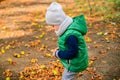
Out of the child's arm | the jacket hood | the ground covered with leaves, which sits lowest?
the ground covered with leaves

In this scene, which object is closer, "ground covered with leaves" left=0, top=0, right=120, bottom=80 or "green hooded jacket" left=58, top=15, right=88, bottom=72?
"green hooded jacket" left=58, top=15, right=88, bottom=72

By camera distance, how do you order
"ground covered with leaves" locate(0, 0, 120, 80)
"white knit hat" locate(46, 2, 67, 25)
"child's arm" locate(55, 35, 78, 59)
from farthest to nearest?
1. "ground covered with leaves" locate(0, 0, 120, 80)
2. "white knit hat" locate(46, 2, 67, 25)
3. "child's arm" locate(55, 35, 78, 59)

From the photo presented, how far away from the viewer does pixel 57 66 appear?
6.32 metres

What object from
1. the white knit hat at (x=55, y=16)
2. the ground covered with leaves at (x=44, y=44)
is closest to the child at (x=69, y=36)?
the white knit hat at (x=55, y=16)

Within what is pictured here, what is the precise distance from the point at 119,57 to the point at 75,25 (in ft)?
10.0

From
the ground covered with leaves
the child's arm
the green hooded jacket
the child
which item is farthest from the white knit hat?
the ground covered with leaves

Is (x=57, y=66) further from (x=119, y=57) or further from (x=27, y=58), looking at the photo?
(x=119, y=57)

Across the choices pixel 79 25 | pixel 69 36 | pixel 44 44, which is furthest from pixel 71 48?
pixel 44 44

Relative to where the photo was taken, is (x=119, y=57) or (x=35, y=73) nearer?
(x=35, y=73)

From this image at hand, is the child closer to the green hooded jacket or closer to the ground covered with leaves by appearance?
the green hooded jacket

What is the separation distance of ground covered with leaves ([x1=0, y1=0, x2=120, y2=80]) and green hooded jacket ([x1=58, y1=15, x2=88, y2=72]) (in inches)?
70.1

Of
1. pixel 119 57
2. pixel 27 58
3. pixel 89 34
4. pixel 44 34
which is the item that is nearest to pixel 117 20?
pixel 89 34

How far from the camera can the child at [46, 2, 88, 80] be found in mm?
3727

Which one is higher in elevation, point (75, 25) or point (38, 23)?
point (75, 25)
